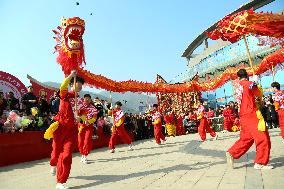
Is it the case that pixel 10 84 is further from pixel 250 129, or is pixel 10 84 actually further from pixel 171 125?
pixel 171 125

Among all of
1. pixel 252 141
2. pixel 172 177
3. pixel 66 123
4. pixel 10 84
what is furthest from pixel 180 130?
pixel 66 123

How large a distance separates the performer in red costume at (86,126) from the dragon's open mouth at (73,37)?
91.3 inches

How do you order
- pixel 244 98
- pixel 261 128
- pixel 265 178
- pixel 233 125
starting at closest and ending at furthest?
pixel 265 178
pixel 261 128
pixel 244 98
pixel 233 125

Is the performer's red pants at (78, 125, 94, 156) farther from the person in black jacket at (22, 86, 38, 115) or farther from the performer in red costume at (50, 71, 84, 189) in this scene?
the person in black jacket at (22, 86, 38, 115)

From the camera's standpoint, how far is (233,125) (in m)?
20.0

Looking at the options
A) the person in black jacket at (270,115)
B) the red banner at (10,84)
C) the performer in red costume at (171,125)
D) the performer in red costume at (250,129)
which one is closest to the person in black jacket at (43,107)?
the red banner at (10,84)

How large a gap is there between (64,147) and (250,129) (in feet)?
10.6

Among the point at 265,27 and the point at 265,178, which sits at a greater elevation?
the point at 265,27

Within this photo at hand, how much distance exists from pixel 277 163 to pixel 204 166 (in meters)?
1.34

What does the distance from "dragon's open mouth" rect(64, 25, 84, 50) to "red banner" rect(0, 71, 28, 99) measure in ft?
25.0

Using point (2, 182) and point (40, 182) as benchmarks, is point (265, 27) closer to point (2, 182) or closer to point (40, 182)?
point (40, 182)

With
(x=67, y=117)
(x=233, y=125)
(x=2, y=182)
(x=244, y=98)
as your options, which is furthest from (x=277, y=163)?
(x=233, y=125)

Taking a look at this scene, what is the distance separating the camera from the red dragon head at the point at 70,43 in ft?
22.7

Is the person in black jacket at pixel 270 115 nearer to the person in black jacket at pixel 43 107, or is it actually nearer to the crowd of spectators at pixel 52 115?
the crowd of spectators at pixel 52 115
